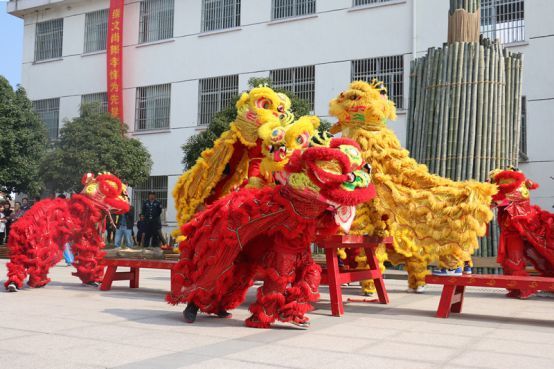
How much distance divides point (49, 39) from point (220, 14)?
672 centimetres

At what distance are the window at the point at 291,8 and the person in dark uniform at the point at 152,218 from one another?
5.91 meters

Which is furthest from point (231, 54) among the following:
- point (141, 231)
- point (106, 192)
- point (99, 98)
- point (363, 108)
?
point (363, 108)

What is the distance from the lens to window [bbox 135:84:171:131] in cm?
1752

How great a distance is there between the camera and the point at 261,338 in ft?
12.4

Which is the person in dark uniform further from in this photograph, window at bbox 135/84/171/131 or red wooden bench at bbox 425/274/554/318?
red wooden bench at bbox 425/274/554/318

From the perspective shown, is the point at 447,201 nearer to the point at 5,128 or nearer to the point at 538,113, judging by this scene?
the point at 538,113

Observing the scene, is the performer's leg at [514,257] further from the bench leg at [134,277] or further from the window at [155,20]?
the window at [155,20]

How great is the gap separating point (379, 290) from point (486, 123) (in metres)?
4.18

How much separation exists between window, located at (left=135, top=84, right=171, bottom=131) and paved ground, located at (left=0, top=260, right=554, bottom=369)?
12.2 m

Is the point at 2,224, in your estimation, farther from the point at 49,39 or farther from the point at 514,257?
the point at 514,257

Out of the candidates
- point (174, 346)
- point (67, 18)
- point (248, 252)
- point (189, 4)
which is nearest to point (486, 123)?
point (248, 252)

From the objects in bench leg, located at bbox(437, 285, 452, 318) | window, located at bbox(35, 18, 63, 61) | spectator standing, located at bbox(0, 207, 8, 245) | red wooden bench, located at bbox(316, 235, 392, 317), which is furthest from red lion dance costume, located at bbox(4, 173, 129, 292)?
window, located at bbox(35, 18, 63, 61)

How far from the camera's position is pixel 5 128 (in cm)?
1606

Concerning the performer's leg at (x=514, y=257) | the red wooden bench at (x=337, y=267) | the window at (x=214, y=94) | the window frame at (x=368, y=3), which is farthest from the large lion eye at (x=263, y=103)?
the window at (x=214, y=94)
